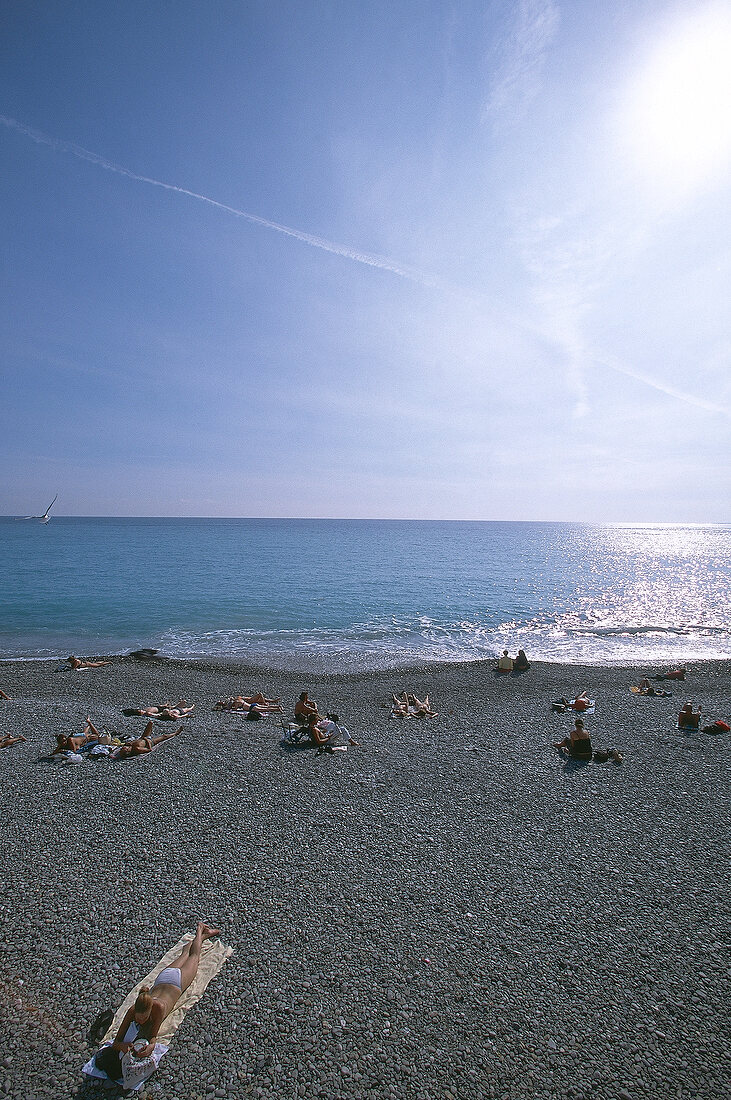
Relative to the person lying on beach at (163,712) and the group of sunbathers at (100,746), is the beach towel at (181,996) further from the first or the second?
the person lying on beach at (163,712)

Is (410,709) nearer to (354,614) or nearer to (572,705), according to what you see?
(572,705)

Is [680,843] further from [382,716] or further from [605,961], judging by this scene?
[382,716]

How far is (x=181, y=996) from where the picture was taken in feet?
17.0

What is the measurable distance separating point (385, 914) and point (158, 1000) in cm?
294

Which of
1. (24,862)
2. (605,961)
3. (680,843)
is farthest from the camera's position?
(680,843)

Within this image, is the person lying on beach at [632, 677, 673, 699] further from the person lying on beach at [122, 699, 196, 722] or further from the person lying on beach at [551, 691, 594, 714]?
the person lying on beach at [122, 699, 196, 722]

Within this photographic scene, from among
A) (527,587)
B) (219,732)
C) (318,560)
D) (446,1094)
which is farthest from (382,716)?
(318,560)

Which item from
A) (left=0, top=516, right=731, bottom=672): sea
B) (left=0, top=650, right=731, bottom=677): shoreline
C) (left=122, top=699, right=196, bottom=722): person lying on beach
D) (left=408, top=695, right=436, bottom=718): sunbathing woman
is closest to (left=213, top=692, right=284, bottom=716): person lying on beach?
(left=122, top=699, right=196, bottom=722): person lying on beach

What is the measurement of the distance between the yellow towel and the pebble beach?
11cm

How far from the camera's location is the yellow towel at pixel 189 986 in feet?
15.9

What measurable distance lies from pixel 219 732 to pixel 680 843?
1112cm

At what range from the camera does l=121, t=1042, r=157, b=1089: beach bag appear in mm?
4348

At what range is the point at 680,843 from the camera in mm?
8250

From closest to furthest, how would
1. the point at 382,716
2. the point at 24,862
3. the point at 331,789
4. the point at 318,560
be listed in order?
1. the point at 24,862
2. the point at 331,789
3. the point at 382,716
4. the point at 318,560
